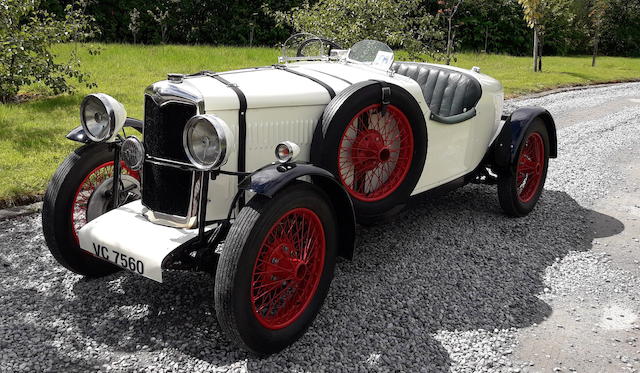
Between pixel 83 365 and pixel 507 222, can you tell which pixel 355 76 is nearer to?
pixel 507 222

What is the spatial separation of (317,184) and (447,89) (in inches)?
88.1

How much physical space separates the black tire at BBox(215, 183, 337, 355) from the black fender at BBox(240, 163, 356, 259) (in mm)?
62

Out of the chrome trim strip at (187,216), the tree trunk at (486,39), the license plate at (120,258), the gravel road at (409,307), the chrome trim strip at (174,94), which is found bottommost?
the gravel road at (409,307)

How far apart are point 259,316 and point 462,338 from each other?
3.74 ft

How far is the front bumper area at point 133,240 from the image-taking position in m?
2.93

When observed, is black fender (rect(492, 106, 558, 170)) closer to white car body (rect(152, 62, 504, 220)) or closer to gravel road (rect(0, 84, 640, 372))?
white car body (rect(152, 62, 504, 220))

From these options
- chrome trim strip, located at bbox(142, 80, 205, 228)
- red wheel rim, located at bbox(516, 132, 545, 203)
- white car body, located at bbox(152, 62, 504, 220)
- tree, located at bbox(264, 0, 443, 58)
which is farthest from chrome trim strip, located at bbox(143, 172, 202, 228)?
tree, located at bbox(264, 0, 443, 58)

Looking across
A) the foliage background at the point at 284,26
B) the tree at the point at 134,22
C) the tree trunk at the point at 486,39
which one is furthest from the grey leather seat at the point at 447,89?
the tree trunk at the point at 486,39

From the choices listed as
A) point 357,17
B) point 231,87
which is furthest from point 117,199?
point 357,17

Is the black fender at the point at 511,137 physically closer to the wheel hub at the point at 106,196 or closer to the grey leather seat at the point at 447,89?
the grey leather seat at the point at 447,89

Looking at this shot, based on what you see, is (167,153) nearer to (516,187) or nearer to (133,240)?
(133,240)

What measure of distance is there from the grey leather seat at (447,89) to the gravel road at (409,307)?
858 millimetres

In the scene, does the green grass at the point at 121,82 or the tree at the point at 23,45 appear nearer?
the green grass at the point at 121,82

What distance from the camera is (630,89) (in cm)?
1402
